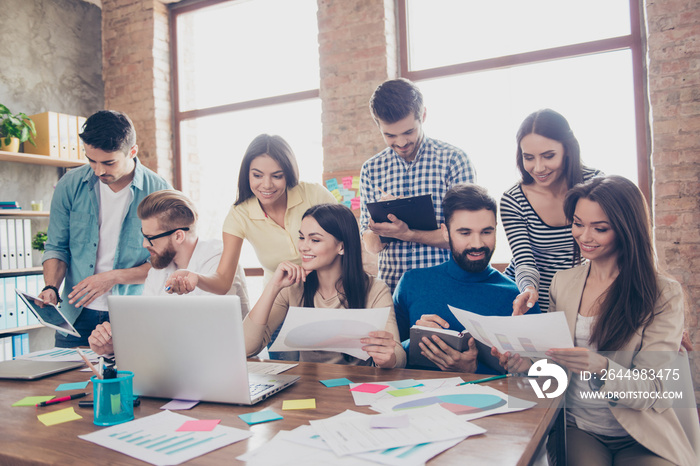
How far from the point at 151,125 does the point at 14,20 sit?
3.80 ft

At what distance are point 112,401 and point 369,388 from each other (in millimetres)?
605

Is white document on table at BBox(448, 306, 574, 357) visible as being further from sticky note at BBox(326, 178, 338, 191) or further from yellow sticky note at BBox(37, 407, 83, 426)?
sticky note at BBox(326, 178, 338, 191)

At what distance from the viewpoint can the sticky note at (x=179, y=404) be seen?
1.30 meters

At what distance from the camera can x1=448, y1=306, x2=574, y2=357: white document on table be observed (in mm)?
1253

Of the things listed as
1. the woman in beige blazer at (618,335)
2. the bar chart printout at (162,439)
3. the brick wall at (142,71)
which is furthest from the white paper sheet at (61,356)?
the brick wall at (142,71)

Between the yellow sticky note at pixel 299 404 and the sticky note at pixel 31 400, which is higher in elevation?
the yellow sticky note at pixel 299 404

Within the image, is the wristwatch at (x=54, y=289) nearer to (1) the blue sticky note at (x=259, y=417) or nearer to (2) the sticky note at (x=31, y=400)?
(2) the sticky note at (x=31, y=400)

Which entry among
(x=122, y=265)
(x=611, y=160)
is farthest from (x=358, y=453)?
(x=611, y=160)

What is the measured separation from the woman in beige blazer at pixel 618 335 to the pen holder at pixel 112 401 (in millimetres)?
987

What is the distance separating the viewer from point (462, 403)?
1220mm

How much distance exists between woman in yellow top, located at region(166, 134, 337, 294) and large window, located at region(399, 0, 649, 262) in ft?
5.27

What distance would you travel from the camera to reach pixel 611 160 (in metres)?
3.13

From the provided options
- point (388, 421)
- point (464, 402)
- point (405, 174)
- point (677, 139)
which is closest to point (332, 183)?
point (405, 174)

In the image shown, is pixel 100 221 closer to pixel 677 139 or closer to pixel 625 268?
pixel 625 268
